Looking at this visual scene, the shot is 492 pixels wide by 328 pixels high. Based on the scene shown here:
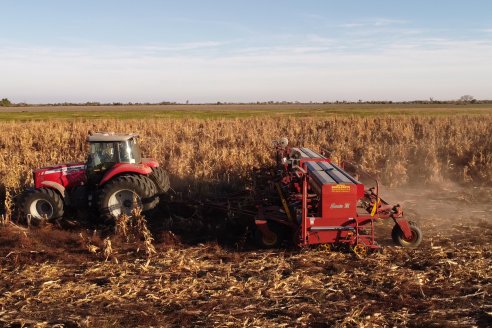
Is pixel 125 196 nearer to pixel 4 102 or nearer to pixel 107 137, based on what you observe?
pixel 107 137

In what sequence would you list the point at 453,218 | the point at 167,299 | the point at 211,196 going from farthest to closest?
the point at 211,196 < the point at 453,218 < the point at 167,299

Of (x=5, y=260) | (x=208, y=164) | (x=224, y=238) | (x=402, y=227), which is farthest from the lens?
(x=208, y=164)

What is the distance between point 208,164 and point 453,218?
23.1ft

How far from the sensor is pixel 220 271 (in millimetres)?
6184

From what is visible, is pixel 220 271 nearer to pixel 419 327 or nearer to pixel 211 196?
pixel 419 327

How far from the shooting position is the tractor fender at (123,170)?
337 inches

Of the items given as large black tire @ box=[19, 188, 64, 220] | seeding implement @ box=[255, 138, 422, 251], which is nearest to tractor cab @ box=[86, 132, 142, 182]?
large black tire @ box=[19, 188, 64, 220]

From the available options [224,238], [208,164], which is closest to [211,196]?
[208,164]

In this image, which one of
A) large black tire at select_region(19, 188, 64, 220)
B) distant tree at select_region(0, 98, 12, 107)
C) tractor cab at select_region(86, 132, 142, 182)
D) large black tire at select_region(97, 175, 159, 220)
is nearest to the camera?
large black tire at select_region(97, 175, 159, 220)

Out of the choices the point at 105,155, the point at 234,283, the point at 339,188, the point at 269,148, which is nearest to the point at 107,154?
the point at 105,155

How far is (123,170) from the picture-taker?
866 cm

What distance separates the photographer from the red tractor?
331 inches

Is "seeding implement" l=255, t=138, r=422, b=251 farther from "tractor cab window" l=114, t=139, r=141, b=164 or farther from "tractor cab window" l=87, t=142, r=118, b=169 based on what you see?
"tractor cab window" l=87, t=142, r=118, b=169

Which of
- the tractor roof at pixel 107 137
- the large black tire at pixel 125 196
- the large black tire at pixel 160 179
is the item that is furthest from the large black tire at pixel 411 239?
the tractor roof at pixel 107 137
